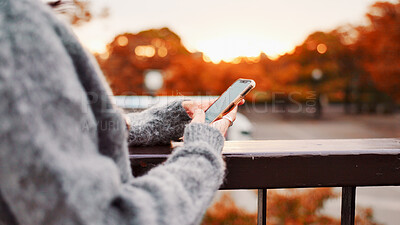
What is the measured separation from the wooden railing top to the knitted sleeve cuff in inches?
5.7

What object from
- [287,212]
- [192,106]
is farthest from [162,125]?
[287,212]

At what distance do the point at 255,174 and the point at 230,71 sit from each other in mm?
15375

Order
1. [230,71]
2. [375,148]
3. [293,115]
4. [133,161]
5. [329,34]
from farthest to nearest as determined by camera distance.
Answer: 1. [293,115]
2. [329,34]
3. [230,71]
4. [375,148]
5. [133,161]

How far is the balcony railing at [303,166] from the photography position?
3.24ft

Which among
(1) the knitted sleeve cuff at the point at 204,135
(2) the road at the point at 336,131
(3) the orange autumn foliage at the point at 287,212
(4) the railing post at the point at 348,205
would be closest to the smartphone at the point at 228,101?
(1) the knitted sleeve cuff at the point at 204,135

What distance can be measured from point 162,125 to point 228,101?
229mm

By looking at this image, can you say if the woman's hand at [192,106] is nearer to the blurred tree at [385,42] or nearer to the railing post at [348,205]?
the railing post at [348,205]

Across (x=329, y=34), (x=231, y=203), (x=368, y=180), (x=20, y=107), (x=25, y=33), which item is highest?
(x=329, y=34)

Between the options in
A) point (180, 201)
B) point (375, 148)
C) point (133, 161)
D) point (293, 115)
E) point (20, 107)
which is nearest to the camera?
point (20, 107)

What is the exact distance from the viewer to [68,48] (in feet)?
2.05

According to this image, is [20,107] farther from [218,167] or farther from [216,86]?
[216,86]

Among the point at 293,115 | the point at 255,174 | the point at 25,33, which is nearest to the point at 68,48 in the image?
the point at 25,33

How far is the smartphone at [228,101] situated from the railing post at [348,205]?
42 centimetres

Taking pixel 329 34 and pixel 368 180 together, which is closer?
pixel 368 180
